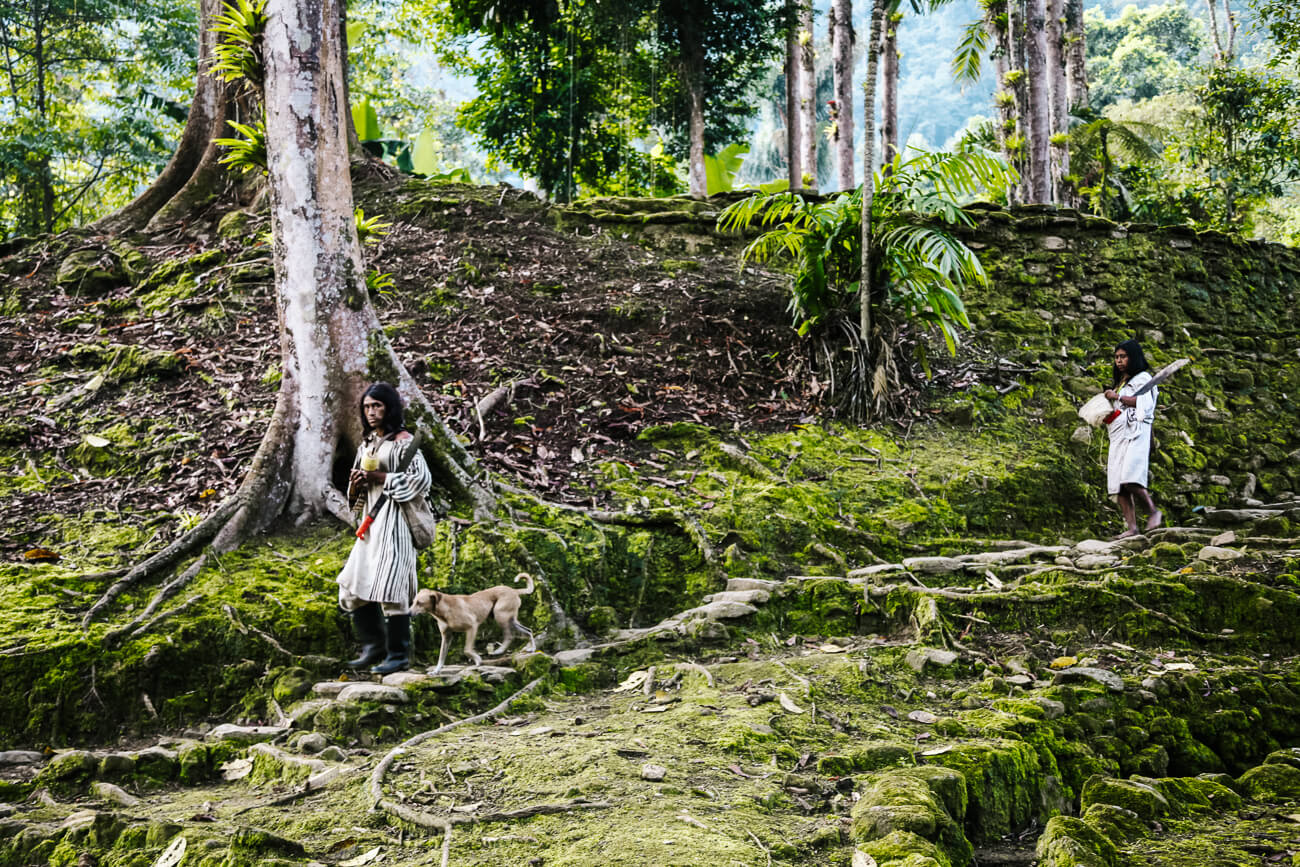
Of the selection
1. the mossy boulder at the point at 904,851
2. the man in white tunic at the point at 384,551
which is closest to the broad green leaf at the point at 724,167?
the man in white tunic at the point at 384,551

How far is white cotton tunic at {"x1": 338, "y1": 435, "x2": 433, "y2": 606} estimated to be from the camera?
13.3 ft

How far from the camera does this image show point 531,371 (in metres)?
6.96

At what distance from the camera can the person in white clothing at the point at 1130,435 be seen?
6.14 metres

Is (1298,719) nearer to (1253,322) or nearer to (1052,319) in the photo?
(1052,319)

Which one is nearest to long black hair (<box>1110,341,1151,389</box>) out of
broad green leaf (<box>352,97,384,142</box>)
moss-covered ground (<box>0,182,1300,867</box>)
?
moss-covered ground (<box>0,182,1300,867</box>)

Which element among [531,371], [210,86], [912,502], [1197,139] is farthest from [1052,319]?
[1197,139]

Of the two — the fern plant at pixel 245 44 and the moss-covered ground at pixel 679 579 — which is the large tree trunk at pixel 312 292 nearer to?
the fern plant at pixel 245 44

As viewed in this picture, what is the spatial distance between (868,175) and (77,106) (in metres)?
20.6

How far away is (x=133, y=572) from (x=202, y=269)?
460 cm

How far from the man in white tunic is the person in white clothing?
4814mm

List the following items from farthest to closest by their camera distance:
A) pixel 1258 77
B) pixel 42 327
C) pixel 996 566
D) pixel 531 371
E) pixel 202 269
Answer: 1. pixel 1258 77
2. pixel 202 269
3. pixel 42 327
4. pixel 531 371
5. pixel 996 566

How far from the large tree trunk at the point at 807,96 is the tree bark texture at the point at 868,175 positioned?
712cm

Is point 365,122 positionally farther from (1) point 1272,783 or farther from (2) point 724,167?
(1) point 1272,783

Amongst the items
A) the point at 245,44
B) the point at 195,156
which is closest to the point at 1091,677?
the point at 245,44
